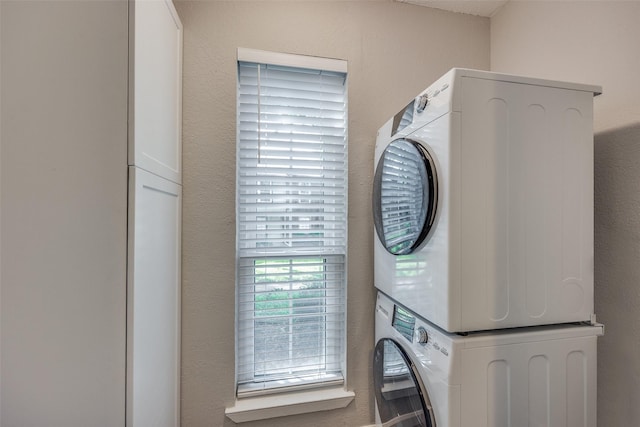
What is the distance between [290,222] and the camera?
1.44 metres

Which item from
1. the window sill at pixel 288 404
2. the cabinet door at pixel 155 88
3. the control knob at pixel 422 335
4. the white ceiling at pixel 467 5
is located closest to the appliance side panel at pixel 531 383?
the control knob at pixel 422 335

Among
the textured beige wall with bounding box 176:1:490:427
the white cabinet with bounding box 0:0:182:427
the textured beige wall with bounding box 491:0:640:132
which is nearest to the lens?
the white cabinet with bounding box 0:0:182:427

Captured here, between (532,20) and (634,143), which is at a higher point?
(532,20)

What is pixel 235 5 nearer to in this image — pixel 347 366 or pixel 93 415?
pixel 93 415

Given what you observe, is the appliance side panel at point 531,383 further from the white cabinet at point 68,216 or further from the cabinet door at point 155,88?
the cabinet door at point 155,88

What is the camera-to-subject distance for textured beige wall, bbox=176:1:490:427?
51.5 inches

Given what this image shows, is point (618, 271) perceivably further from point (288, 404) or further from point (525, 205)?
point (288, 404)

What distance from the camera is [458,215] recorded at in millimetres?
807

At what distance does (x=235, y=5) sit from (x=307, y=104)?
22.8 inches

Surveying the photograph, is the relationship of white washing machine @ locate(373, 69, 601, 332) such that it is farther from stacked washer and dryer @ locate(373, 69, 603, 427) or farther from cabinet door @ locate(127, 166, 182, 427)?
cabinet door @ locate(127, 166, 182, 427)

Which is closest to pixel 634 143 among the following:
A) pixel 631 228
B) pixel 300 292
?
pixel 631 228

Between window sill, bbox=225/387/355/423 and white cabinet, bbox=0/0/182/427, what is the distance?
0.65 metres

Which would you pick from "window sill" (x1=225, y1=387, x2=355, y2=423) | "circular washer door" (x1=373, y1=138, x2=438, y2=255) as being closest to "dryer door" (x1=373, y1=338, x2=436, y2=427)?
"window sill" (x1=225, y1=387, x2=355, y2=423)

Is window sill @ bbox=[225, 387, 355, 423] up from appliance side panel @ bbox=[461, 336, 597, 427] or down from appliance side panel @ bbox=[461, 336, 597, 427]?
down
